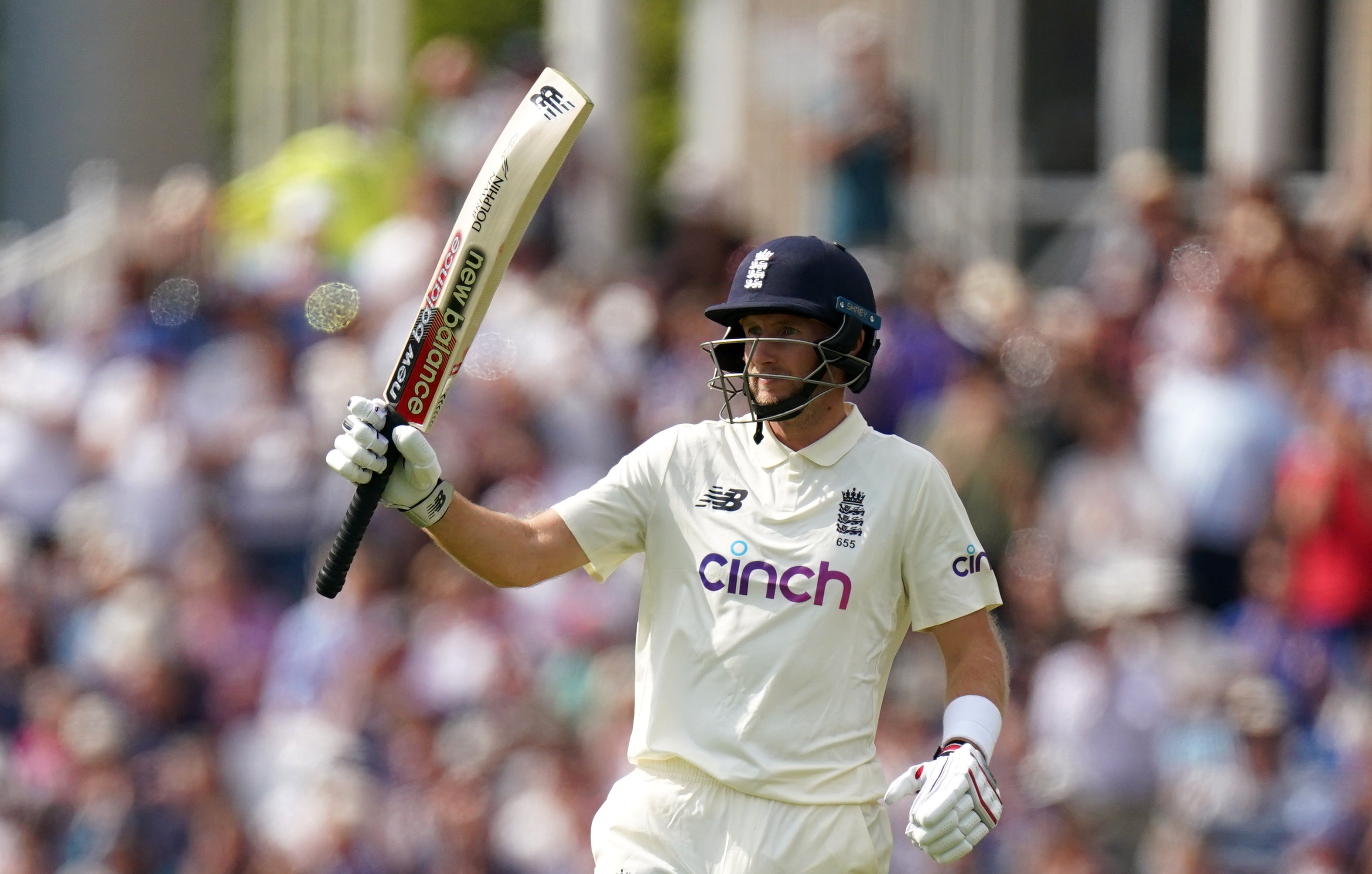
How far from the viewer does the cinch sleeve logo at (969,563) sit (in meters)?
4.77

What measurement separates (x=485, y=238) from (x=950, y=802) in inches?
68.0

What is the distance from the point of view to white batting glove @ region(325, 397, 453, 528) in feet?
15.1

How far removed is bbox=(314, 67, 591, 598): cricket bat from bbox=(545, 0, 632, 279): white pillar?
683 centimetres

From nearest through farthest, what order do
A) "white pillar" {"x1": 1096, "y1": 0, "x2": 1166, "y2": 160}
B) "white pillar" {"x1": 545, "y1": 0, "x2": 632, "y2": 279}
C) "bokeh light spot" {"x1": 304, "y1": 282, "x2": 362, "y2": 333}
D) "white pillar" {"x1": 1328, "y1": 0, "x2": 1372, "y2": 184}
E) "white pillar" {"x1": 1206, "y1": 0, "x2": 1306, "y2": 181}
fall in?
"bokeh light spot" {"x1": 304, "y1": 282, "x2": 362, "y2": 333} → "white pillar" {"x1": 545, "y1": 0, "x2": 632, "y2": 279} → "white pillar" {"x1": 1328, "y1": 0, "x2": 1372, "y2": 184} → "white pillar" {"x1": 1206, "y1": 0, "x2": 1306, "y2": 181} → "white pillar" {"x1": 1096, "y1": 0, "x2": 1166, "y2": 160}

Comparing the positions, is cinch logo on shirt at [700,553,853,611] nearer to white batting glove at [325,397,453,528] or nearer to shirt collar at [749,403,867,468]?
shirt collar at [749,403,867,468]

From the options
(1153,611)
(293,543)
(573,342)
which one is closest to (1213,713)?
(1153,611)

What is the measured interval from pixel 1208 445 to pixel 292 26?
12.2 m

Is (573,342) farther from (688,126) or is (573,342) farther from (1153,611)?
(688,126)

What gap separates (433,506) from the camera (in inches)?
185

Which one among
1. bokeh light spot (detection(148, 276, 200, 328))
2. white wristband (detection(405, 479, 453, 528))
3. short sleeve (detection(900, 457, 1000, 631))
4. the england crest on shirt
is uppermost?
white wristband (detection(405, 479, 453, 528))

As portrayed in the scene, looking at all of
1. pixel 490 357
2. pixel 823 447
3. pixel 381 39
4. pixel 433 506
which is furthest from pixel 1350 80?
pixel 433 506

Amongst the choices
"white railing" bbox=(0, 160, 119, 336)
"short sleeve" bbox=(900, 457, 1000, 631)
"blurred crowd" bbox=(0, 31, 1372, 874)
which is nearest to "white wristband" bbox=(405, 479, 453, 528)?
"short sleeve" bbox=(900, 457, 1000, 631)

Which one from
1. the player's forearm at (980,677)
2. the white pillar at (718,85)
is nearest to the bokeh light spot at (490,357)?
the white pillar at (718,85)

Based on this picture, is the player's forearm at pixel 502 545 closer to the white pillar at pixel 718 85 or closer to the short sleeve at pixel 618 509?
the short sleeve at pixel 618 509
